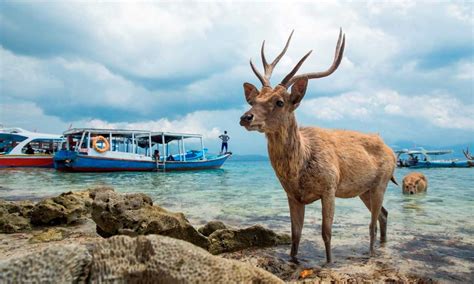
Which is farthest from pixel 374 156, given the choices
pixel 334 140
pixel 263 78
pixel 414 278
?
pixel 263 78

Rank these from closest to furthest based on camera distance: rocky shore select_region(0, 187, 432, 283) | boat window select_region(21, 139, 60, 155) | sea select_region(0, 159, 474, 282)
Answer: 1. rocky shore select_region(0, 187, 432, 283)
2. sea select_region(0, 159, 474, 282)
3. boat window select_region(21, 139, 60, 155)

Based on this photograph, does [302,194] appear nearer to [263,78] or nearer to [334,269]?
[334,269]

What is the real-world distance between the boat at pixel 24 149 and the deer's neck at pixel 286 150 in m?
36.8

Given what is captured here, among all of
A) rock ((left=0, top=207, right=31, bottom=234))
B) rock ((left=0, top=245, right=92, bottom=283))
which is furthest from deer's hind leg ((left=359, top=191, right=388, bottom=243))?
rock ((left=0, top=207, right=31, bottom=234))

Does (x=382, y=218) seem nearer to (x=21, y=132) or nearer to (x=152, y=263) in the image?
(x=152, y=263)

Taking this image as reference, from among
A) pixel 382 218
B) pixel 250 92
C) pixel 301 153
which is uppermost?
pixel 250 92

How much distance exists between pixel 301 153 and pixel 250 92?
113 cm

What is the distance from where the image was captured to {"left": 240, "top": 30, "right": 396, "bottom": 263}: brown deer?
4.37 metres

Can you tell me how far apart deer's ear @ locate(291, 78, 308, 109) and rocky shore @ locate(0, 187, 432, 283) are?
7.15 ft

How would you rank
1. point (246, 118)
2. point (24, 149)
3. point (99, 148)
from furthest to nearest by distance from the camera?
1. point (24, 149)
2. point (99, 148)
3. point (246, 118)


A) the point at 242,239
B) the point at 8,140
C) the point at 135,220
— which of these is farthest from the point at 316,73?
the point at 8,140

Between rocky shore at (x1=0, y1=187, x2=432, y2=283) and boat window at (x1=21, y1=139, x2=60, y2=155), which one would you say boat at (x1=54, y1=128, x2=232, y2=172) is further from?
rocky shore at (x1=0, y1=187, x2=432, y2=283)

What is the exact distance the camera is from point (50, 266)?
1654 mm

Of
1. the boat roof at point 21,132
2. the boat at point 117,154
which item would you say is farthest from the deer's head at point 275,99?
the boat roof at point 21,132
